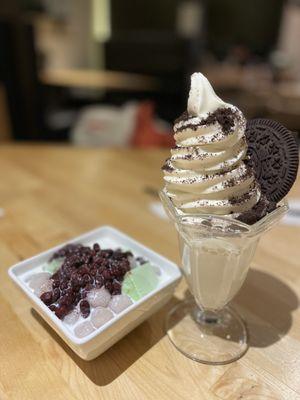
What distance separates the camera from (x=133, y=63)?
4.22 m

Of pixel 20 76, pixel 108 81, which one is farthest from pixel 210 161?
pixel 108 81

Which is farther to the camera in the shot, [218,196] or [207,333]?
[207,333]

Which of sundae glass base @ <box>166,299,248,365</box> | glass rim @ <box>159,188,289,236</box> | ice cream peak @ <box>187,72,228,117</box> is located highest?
ice cream peak @ <box>187,72,228,117</box>

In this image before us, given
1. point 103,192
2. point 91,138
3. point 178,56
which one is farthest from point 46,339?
point 178,56

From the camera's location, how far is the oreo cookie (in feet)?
1.83

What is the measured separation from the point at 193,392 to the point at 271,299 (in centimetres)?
29

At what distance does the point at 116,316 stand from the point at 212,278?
→ 17cm

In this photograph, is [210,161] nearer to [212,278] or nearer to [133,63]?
[212,278]

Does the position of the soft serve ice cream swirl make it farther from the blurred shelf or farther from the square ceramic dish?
the blurred shelf

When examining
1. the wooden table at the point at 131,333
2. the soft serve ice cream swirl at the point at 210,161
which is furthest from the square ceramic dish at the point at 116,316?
the soft serve ice cream swirl at the point at 210,161

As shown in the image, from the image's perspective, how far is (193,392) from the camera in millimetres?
508

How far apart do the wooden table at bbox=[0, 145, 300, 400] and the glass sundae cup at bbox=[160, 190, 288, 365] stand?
0.02 meters

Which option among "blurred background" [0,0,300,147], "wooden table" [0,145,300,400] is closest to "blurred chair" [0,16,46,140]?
"blurred background" [0,0,300,147]

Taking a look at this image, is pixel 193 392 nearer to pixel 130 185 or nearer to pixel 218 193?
pixel 218 193
